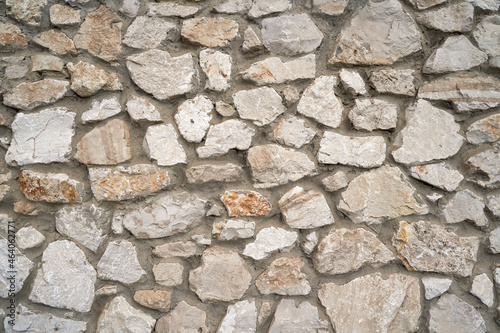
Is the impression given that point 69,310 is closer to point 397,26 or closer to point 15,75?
point 15,75

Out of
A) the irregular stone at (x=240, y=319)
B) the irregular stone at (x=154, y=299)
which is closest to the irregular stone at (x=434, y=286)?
the irregular stone at (x=240, y=319)

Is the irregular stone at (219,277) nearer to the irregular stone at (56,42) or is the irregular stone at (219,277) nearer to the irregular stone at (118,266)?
the irregular stone at (118,266)

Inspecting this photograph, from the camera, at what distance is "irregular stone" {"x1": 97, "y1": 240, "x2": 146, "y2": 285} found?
1.32 m

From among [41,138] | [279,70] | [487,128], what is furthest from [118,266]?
[487,128]

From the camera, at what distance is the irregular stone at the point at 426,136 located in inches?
55.9

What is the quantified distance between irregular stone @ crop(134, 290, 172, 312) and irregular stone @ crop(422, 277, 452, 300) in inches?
39.9

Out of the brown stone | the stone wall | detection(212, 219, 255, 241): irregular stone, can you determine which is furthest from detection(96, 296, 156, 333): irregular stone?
the brown stone

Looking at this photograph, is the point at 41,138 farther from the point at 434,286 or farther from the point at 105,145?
the point at 434,286

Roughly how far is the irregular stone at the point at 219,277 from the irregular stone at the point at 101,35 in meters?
0.87

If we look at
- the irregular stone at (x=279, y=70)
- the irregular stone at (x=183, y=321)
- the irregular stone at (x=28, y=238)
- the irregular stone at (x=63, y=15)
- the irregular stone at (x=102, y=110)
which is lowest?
the irregular stone at (x=183, y=321)

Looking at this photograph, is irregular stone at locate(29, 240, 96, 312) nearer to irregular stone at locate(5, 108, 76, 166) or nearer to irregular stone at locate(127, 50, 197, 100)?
irregular stone at locate(5, 108, 76, 166)

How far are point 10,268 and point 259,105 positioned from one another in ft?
3.68

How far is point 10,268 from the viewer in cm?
130

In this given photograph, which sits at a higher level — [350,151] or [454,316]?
[350,151]
